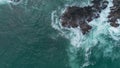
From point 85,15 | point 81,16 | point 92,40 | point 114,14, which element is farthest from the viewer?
point 114,14

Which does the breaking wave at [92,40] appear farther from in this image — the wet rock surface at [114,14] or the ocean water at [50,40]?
the wet rock surface at [114,14]

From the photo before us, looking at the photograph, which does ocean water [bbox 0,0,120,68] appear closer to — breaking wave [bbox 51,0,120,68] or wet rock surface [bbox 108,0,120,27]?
breaking wave [bbox 51,0,120,68]

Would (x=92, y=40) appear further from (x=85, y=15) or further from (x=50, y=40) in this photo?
(x=50, y=40)

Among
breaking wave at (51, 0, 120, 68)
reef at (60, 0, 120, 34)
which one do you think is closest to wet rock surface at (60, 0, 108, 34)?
reef at (60, 0, 120, 34)

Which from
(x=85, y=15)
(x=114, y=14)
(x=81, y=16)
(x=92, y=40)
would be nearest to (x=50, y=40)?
(x=92, y=40)

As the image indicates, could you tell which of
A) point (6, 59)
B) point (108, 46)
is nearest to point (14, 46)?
point (6, 59)

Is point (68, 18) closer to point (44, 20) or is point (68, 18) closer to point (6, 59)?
point (44, 20)
